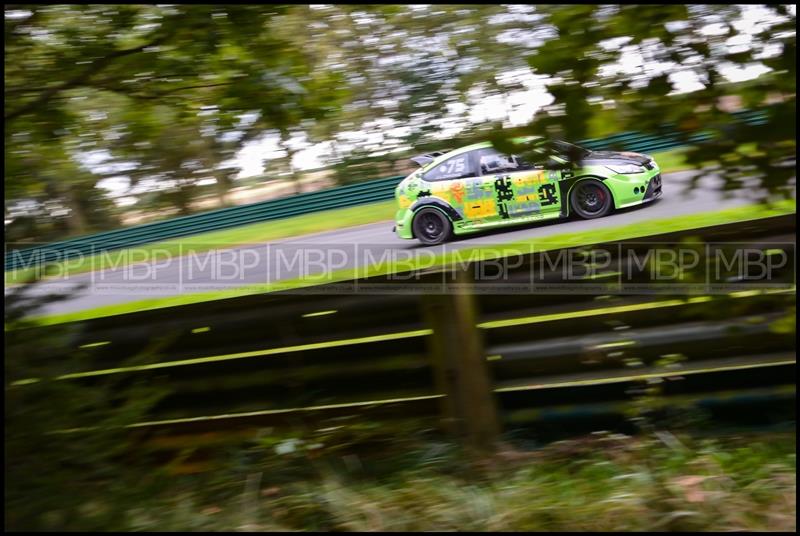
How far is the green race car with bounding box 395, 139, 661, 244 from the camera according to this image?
184 inches

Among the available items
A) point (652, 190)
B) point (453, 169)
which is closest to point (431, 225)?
point (453, 169)

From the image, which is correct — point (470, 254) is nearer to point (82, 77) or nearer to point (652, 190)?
point (652, 190)

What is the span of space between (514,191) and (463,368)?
6.68 feet

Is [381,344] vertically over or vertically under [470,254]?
under

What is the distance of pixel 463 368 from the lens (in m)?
3.76

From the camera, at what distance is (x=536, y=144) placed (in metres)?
2.14

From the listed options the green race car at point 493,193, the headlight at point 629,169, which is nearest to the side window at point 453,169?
the green race car at point 493,193

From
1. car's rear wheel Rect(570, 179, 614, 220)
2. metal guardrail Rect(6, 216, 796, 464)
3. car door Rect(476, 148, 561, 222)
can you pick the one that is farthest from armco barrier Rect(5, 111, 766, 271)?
car's rear wheel Rect(570, 179, 614, 220)

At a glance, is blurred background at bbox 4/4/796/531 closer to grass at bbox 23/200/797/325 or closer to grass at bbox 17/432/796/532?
grass at bbox 17/432/796/532

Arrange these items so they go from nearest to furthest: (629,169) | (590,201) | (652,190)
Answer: (629,169), (652,190), (590,201)

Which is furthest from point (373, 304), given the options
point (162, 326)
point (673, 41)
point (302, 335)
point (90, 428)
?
point (673, 41)

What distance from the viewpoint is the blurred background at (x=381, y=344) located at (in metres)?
2.15

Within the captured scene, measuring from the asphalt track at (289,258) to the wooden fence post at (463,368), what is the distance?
3.66 feet

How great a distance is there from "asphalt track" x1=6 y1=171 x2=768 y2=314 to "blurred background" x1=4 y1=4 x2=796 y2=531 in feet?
2.17
